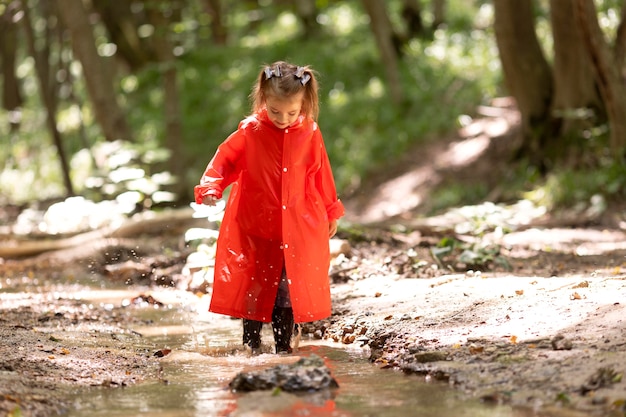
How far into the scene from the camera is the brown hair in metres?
5.01

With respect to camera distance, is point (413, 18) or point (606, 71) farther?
point (413, 18)

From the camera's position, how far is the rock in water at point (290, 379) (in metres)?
3.96

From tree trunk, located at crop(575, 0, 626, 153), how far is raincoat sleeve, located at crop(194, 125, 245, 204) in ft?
21.6

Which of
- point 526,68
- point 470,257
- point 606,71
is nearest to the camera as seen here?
point 470,257

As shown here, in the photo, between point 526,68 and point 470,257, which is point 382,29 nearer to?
point 526,68

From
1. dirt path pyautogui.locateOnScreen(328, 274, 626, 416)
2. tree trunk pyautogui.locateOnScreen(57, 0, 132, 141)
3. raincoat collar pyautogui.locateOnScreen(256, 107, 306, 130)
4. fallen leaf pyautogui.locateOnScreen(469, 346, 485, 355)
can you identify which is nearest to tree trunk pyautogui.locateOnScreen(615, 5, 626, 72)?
dirt path pyautogui.locateOnScreen(328, 274, 626, 416)

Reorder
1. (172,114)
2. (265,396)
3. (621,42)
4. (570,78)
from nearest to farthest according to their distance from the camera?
(265,396) < (621,42) < (570,78) < (172,114)

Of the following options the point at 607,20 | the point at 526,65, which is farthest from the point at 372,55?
the point at 526,65

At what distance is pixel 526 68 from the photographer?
13539mm

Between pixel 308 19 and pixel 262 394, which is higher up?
pixel 308 19

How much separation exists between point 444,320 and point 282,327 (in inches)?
38.2

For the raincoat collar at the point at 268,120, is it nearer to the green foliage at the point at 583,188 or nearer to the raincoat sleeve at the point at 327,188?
the raincoat sleeve at the point at 327,188

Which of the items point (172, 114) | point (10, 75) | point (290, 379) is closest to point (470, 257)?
point (290, 379)

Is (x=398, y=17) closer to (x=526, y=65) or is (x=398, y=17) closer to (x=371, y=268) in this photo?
(x=526, y=65)
